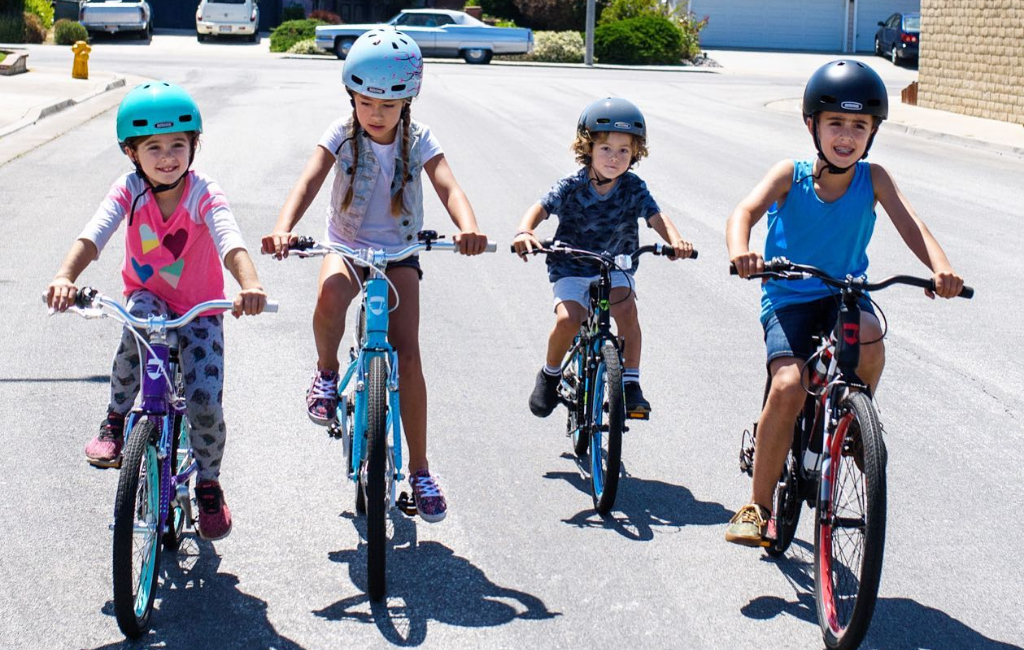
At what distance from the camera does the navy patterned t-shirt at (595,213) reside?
582cm

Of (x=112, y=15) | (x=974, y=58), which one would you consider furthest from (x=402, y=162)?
(x=112, y=15)

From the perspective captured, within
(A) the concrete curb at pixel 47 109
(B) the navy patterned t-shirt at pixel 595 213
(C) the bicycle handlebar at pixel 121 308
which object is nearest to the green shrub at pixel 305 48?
(A) the concrete curb at pixel 47 109

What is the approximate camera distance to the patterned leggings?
4.62 meters

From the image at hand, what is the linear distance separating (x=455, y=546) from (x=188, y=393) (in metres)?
1.17

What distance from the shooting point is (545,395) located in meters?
6.16

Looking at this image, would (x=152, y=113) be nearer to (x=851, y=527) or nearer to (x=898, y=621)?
(x=851, y=527)

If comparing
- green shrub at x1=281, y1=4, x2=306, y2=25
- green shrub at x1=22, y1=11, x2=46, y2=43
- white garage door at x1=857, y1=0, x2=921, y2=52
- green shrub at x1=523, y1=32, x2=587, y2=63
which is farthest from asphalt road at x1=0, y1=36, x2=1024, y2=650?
white garage door at x1=857, y1=0, x2=921, y2=52

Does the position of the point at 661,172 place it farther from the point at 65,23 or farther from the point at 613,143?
the point at 65,23

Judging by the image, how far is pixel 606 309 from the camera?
5551 mm

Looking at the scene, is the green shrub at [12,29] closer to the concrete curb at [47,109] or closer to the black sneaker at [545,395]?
the concrete curb at [47,109]

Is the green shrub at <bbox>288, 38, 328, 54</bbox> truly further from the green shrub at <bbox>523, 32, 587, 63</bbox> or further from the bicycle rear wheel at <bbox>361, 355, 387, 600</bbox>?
the bicycle rear wheel at <bbox>361, 355, 387, 600</bbox>

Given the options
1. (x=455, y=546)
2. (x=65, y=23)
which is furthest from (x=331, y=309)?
(x=65, y=23)

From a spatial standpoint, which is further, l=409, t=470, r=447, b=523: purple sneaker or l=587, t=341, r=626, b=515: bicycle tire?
l=587, t=341, r=626, b=515: bicycle tire

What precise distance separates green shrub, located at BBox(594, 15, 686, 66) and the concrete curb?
21.1m
